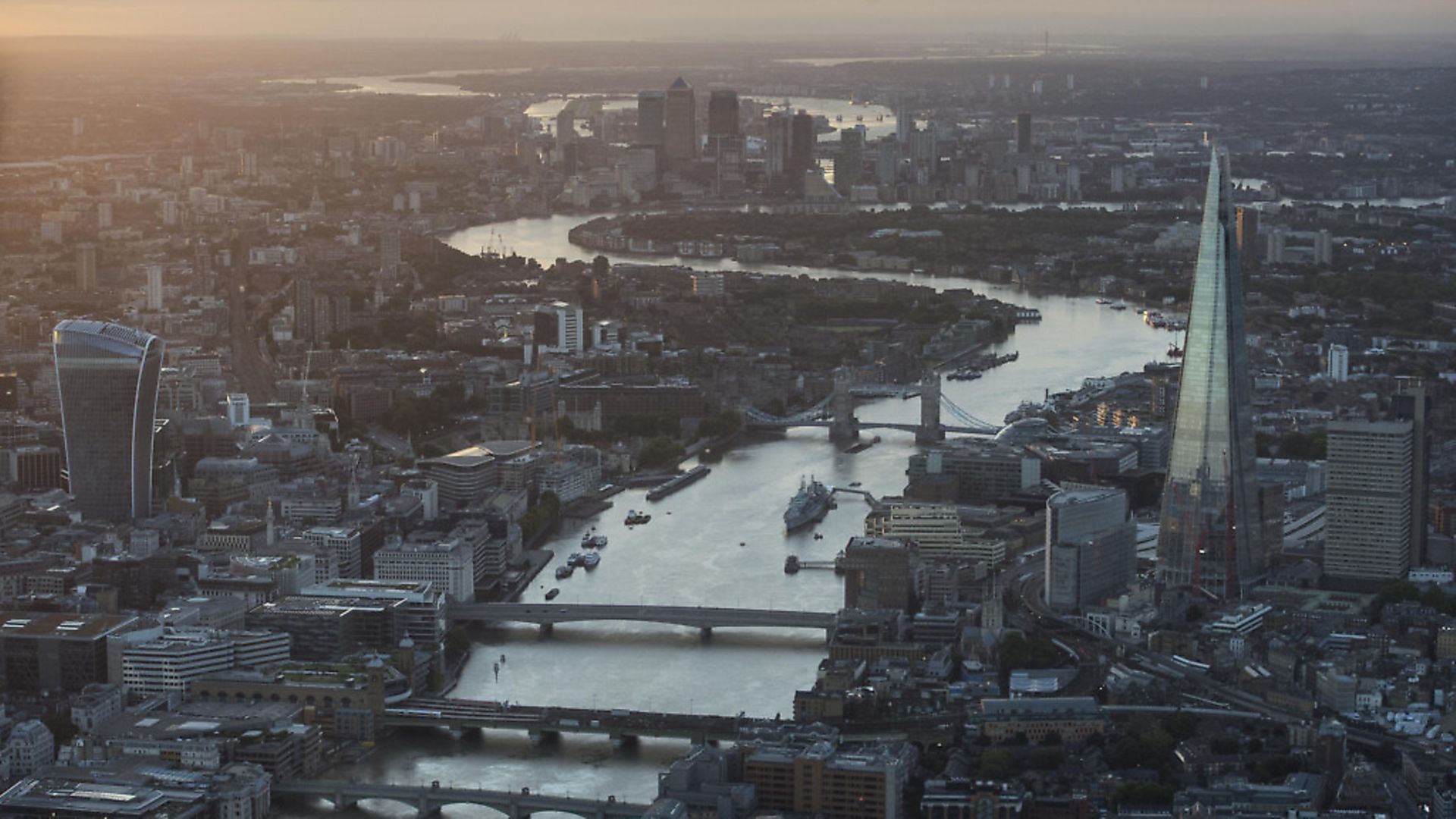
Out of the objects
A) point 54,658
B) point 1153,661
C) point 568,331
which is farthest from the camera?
point 568,331

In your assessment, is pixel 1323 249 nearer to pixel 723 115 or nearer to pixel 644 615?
pixel 723 115

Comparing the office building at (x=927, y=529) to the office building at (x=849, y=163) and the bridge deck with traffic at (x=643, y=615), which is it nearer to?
the bridge deck with traffic at (x=643, y=615)

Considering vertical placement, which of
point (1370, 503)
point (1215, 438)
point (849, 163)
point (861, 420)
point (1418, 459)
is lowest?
point (861, 420)

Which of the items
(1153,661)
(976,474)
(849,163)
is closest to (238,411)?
(976,474)

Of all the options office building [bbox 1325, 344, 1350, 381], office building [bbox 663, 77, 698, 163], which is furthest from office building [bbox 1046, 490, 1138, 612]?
office building [bbox 663, 77, 698, 163]

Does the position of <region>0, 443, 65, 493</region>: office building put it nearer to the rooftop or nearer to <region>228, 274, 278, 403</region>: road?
<region>228, 274, 278, 403</region>: road

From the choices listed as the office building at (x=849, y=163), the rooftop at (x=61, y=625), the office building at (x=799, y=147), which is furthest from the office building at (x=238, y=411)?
the office building at (x=799, y=147)

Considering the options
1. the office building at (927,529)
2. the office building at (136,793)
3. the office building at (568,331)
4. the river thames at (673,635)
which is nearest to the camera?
the office building at (136,793)

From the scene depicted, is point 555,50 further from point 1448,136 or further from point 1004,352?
point 1004,352
